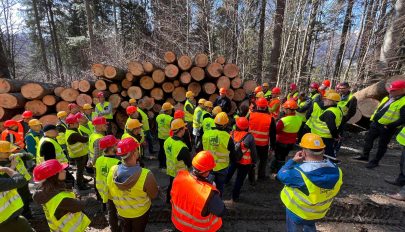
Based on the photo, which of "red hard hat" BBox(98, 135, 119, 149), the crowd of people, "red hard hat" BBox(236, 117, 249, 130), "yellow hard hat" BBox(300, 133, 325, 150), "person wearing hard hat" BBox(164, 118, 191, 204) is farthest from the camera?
"red hard hat" BBox(236, 117, 249, 130)

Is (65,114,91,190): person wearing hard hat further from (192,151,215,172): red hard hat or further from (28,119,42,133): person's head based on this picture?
(192,151,215,172): red hard hat

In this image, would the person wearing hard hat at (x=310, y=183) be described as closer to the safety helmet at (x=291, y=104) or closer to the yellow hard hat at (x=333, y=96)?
the safety helmet at (x=291, y=104)

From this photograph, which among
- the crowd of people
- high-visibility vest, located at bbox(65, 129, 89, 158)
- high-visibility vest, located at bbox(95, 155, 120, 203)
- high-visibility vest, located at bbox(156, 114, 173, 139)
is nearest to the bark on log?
the crowd of people

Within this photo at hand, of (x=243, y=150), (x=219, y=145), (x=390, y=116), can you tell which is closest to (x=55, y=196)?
(x=219, y=145)

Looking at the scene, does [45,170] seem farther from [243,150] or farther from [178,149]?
[243,150]

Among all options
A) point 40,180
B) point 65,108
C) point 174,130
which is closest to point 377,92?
point 174,130

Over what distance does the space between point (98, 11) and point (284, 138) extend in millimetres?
19153

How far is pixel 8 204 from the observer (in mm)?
2779

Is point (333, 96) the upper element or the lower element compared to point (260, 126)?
upper

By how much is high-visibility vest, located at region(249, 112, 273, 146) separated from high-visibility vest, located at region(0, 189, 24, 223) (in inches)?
151

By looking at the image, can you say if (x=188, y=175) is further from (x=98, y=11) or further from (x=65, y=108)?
(x=98, y=11)

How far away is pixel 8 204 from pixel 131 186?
54.9 inches

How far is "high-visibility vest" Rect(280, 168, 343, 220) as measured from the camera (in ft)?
8.44

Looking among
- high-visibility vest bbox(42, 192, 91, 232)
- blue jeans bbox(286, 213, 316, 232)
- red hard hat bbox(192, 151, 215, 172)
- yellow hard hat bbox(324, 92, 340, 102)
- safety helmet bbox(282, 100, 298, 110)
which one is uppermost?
yellow hard hat bbox(324, 92, 340, 102)
